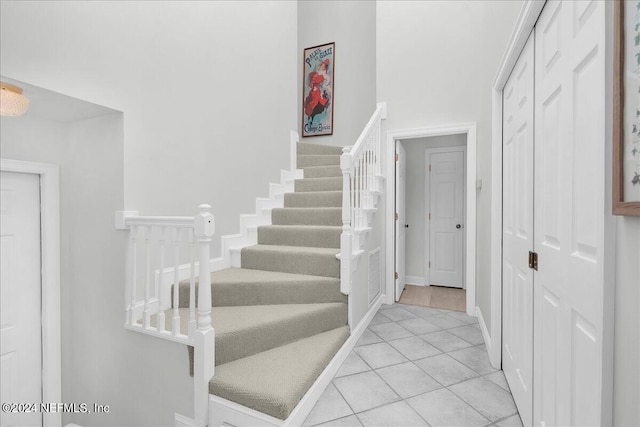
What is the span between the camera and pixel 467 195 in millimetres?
3381

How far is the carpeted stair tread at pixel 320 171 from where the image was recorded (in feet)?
12.9

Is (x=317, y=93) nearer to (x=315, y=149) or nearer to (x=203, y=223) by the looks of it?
(x=315, y=149)

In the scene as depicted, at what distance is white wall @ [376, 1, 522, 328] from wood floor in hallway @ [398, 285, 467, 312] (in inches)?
24.2

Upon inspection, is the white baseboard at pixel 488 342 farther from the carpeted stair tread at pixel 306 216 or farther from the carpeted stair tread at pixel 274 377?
the carpeted stair tread at pixel 306 216

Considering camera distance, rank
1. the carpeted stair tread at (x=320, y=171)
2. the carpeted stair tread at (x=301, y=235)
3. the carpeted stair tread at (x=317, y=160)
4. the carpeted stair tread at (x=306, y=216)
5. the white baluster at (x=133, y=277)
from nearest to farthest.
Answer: the white baluster at (x=133, y=277), the carpeted stair tread at (x=301, y=235), the carpeted stair tread at (x=306, y=216), the carpeted stair tread at (x=320, y=171), the carpeted stair tread at (x=317, y=160)

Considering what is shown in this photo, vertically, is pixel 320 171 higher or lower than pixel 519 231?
higher

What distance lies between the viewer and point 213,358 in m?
1.74

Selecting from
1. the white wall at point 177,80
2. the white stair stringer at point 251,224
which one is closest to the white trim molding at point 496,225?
the white stair stringer at point 251,224

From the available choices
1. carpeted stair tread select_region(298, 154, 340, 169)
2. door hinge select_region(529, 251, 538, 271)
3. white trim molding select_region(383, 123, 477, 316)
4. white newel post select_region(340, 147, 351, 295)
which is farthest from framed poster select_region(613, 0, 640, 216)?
carpeted stair tread select_region(298, 154, 340, 169)

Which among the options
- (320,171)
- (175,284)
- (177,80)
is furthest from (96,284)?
(320,171)

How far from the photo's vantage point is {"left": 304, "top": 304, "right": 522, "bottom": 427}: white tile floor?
170cm

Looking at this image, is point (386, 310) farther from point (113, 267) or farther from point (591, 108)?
point (591, 108)

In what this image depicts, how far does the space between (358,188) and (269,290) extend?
125 centimetres

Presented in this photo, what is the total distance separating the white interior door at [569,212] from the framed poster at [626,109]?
0.10 metres
